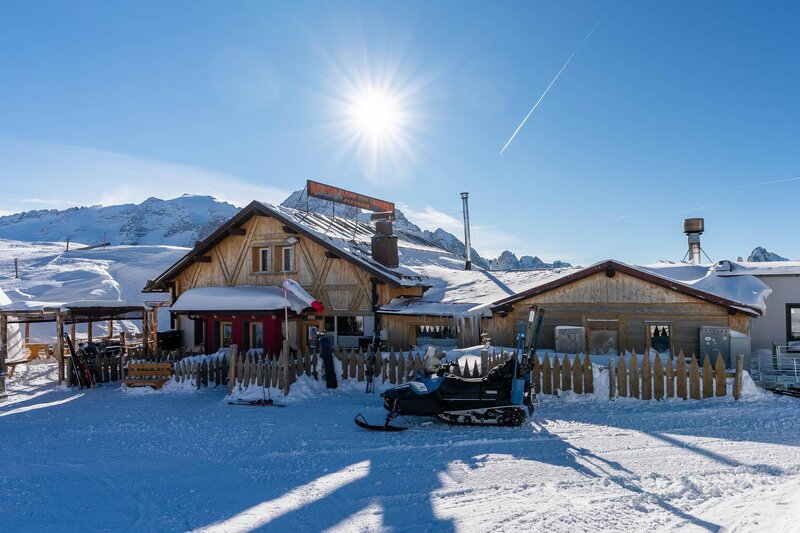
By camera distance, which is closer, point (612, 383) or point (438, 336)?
point (612, 383)

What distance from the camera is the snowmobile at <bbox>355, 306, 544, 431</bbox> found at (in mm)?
9961

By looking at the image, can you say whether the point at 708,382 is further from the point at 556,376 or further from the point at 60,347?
the point at 60,347

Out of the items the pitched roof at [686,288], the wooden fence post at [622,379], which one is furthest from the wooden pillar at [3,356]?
the wooden fence post at [622,379]

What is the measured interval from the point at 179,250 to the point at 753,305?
6334 centimetres

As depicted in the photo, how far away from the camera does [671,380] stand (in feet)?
38.5

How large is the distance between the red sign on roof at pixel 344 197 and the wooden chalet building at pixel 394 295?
1095 millimetres

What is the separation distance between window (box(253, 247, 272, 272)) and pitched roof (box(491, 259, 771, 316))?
33.8ft

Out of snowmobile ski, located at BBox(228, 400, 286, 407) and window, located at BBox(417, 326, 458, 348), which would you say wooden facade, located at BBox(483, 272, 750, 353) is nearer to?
window, located at BBox(417, 326, 458, 348)

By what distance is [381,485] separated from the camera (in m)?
7.04

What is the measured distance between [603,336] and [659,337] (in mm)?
1528

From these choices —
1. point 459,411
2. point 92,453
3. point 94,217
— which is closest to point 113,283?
point 92,453

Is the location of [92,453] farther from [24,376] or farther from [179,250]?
[179,250]

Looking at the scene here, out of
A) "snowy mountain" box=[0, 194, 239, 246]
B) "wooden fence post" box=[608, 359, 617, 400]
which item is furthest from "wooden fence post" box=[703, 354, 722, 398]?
"snowy mountain" box=[0, 194, 239, 246]

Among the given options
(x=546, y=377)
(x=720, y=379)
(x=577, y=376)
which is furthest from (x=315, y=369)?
(x=720, y=379)
